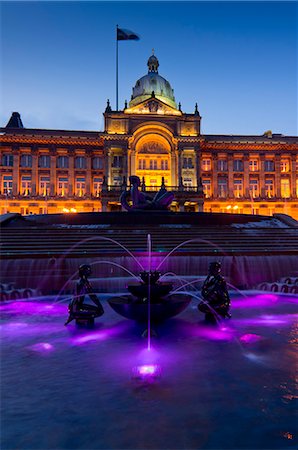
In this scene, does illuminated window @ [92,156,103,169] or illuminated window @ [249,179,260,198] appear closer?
illuminated window @ [92,156,103,169]

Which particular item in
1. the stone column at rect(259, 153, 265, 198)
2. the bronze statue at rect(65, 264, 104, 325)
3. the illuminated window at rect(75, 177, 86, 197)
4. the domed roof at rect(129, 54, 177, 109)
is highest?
the domed roof at rect(129, 54, 177, 109)

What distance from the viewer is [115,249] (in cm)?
1328

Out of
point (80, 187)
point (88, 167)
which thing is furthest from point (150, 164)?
point (80, 187)

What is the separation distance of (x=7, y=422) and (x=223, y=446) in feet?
7.91

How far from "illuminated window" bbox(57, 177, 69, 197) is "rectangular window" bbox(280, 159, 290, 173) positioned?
42.1 m

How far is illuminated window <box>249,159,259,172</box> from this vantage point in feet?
204

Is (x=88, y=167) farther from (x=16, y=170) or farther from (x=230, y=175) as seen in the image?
(x=230, y=175)

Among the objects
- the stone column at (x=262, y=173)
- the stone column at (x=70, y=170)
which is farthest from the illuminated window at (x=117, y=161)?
the stone column at (x=262, y=173)

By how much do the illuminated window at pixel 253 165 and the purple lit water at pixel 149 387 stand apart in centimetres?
5894

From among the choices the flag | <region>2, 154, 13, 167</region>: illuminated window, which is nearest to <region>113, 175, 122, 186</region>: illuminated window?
<region>2, 154, 13, 167</region>: illuminated window

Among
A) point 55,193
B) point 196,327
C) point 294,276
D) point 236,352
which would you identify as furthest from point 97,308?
point 55,193

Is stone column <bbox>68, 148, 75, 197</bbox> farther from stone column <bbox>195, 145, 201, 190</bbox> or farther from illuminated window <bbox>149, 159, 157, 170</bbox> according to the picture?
stone column <bbox>195, 145, 201, 190</bbox>

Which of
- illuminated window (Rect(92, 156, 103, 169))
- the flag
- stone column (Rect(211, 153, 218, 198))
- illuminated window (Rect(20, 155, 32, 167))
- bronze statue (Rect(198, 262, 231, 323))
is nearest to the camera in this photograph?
bronze statue (Rect(198, 262, 231, 323))

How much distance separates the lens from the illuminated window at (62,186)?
59469 millimetres
